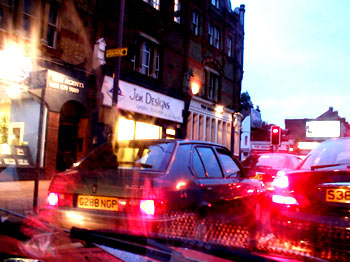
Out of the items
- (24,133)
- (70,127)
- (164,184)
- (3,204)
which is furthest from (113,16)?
(164,184)

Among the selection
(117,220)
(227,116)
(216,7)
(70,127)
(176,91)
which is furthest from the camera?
(227,116)

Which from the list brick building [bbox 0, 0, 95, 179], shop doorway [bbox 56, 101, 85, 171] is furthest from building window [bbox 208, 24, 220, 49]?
shop doorway [bbox 56, 101, 85, 171]

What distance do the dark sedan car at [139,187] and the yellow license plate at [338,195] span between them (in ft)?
4.05

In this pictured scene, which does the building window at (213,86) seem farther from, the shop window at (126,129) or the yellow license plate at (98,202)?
the yellow license plate at (98,202)

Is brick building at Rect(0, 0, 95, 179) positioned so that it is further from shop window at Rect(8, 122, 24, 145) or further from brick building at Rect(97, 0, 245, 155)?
brick building at Rect(97, 0, 245, 155)

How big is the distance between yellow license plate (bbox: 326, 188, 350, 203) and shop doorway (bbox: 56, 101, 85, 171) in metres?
11.4

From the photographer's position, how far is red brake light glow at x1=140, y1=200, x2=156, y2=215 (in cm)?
315

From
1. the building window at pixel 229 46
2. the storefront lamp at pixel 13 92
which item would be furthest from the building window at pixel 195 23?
the storefront lamp at pixel 13 92

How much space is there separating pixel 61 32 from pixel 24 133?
13.0ft

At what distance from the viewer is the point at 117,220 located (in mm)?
3154

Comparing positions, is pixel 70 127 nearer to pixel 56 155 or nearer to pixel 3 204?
pixel 56 155

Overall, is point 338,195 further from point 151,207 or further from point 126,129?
point 126,129

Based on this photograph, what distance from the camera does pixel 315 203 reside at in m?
3.40

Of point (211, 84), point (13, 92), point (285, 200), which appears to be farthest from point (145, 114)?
point (285, 200)
